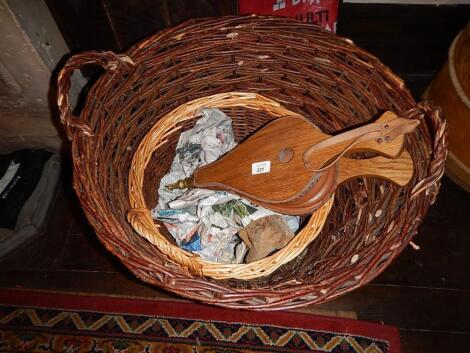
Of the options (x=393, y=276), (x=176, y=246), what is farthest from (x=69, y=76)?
(x=393, y=276)

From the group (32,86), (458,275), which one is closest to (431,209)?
(458,275)

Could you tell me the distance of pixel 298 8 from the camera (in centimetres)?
99

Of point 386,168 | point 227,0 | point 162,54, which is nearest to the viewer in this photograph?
point 386,168

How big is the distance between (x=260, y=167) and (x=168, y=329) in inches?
21.5

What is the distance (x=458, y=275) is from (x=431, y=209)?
20cm

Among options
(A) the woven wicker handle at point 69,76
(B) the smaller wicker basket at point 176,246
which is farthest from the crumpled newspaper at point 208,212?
(A) the woven wicker handle at point 69,76

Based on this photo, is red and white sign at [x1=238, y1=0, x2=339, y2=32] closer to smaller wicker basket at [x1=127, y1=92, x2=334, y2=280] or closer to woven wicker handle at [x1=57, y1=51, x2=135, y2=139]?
smaller wicker basket at [x1=127, y1=92, x2=334, y2=280]

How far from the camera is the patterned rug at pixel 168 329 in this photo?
37.5 inches

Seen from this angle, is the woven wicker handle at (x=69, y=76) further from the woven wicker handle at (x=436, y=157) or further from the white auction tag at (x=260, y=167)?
the woven wicker handle at (x=436, y=157)

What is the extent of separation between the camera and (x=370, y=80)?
74 cm

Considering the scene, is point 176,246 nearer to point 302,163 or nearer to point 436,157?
point 302,163

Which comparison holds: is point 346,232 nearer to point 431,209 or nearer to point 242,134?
point 242,134

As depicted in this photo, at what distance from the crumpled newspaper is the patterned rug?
27 cm

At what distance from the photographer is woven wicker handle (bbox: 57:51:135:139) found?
62 centimetres
